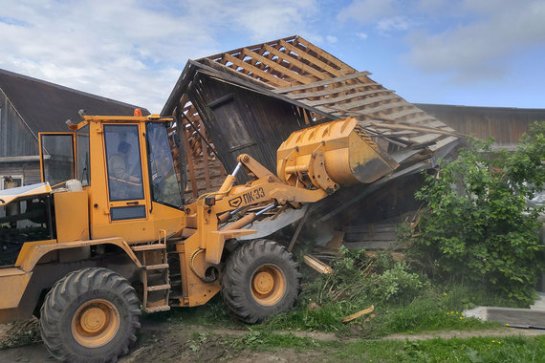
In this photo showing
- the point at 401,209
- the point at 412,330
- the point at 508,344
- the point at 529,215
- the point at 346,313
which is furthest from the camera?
the point at 401,209

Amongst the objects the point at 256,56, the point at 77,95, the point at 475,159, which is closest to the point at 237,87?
the point at 256,56

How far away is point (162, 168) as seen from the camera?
21.4 feet

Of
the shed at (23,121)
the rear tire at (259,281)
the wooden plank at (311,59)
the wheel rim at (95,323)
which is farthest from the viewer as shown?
the shed at (23,121)

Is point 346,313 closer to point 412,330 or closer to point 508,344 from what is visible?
point 412,330

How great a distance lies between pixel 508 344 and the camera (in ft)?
18.0

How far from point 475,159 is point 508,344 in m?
3.11

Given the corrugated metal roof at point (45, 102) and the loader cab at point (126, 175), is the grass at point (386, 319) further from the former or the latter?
the corrugated metal roof at point (45, 102)

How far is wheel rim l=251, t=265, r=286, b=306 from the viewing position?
22.2 feet

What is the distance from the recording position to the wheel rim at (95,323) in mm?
5496

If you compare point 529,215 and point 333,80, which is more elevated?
point 333,80

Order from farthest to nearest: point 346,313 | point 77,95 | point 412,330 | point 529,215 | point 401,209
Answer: point 77,95, point 401,209, point 529,215, point 346,313, point 412,330

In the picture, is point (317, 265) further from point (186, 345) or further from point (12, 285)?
point (12, 285)

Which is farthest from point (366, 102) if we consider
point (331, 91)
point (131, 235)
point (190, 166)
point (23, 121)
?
point (23, 121)

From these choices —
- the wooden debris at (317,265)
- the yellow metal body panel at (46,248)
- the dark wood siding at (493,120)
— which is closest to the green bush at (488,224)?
the wooden debris at (317,265)
